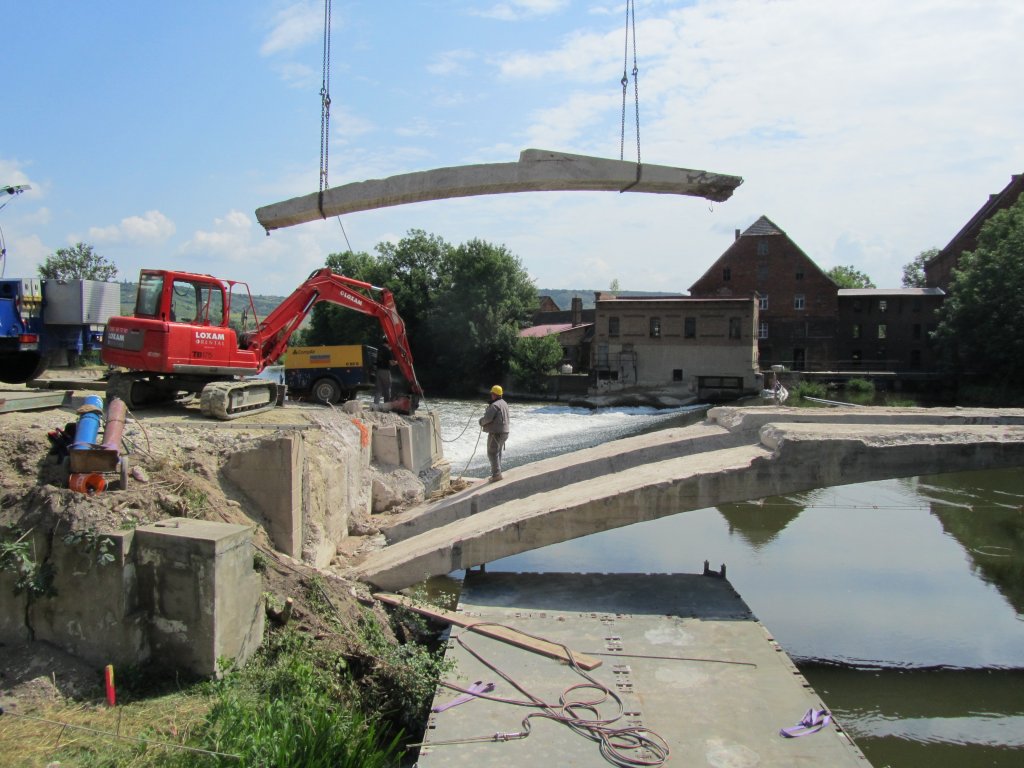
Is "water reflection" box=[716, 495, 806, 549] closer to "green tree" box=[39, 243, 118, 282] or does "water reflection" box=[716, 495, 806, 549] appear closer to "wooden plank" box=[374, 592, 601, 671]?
"wooden plank" box=[374, 592, 601, 671]

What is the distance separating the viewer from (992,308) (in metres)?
40.8

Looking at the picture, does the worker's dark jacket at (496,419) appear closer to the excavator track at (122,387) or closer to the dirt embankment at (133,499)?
the dirt embankment at (133,499)

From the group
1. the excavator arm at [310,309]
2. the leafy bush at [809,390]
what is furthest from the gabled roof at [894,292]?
the excavator arm at [310,309]

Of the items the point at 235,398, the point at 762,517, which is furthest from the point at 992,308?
the point at 235,398

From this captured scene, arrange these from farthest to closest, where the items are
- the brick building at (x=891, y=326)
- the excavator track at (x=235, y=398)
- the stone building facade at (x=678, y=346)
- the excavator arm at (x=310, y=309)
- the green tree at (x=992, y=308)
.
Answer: the brick building at (x=891, y=326) → the stone building facade at (x=678, y=346) → the green tree at (x=992, y=308) → the excavator arm at (x=310, y=309) → the excavator track at (x=235, y=398)

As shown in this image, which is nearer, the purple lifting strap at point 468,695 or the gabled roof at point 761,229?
the purple lifting strap at point 468,695

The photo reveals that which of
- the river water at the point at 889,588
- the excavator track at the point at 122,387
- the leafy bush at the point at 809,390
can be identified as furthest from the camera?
the leafy bush at the point at 809,390

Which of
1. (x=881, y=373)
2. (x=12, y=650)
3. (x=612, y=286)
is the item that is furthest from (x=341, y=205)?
(x=612, y=286)

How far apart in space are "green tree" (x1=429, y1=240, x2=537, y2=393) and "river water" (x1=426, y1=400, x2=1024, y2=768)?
108 feet

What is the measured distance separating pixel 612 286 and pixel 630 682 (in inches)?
4247

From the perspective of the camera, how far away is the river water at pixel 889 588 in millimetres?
8109

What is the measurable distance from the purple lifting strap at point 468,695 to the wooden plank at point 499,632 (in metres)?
0.82

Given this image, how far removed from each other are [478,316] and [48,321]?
131ft

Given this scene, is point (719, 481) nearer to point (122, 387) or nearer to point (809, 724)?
point (809, 724)
